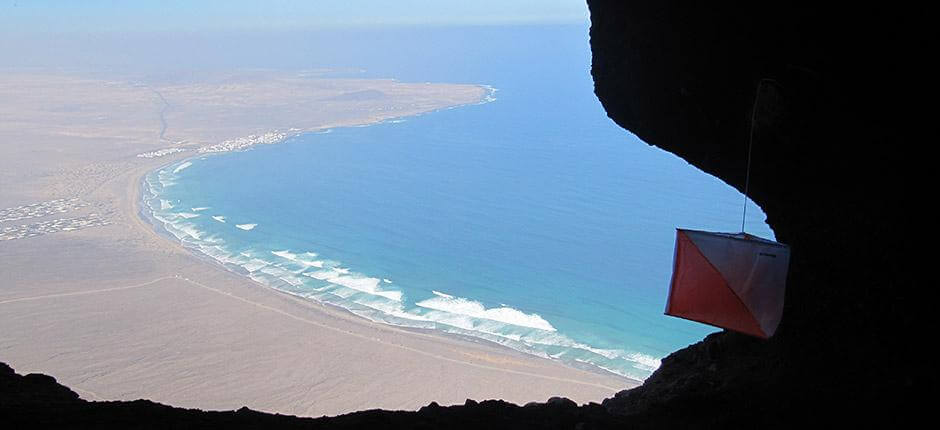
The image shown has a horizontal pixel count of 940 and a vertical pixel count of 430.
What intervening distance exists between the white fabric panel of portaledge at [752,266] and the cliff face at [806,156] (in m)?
0.72

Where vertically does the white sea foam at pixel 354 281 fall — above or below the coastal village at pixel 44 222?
below

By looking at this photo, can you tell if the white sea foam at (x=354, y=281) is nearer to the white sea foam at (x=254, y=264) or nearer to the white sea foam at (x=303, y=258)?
the white sea foam at (x=303, y=258)

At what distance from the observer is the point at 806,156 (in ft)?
20.6

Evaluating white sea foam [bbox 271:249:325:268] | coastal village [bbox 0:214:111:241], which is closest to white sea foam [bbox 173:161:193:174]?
coastal village [bbox 0:214:111:241]

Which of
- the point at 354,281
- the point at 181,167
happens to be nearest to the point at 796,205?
the point at 354,281

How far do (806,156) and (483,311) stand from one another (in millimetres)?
20373

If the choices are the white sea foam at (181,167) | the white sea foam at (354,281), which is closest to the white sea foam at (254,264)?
the white sea foam at (354,281)

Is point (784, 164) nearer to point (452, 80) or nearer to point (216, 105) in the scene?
point (216, 105)

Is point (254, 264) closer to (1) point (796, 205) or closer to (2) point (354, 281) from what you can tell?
(2) point (354, 281)

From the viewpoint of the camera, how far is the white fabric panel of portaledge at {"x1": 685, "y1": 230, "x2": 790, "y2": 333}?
5.65m

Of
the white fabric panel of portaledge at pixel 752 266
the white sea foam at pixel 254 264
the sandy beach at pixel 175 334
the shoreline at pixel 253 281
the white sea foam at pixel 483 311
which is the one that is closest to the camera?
the white fabric panel of portaledge at pixel 752 266

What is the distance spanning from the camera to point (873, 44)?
5500 mm

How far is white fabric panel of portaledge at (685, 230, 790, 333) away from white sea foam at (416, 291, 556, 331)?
19117mm

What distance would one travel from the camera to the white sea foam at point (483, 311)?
25133mm
